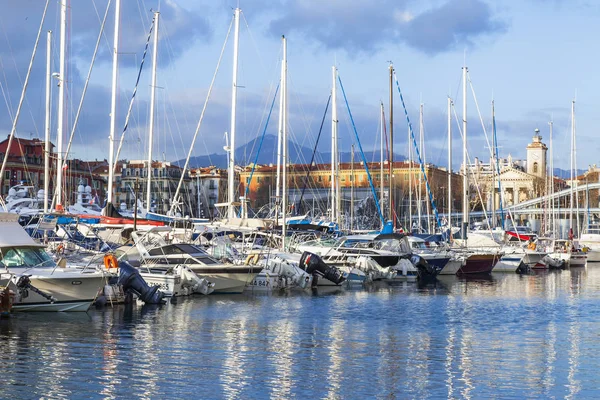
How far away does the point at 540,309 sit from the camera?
114ft

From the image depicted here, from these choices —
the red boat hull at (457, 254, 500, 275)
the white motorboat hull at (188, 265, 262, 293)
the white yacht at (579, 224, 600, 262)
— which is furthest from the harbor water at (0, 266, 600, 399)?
the white yacht at (579, 224, 600, 262)

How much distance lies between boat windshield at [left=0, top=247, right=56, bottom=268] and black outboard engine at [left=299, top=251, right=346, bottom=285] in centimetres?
1393

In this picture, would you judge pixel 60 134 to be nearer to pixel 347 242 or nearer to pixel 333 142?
pixel 347 242

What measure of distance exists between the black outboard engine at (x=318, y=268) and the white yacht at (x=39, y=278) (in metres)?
13.4

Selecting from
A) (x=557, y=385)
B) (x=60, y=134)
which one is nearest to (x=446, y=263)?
(x=60, y=134)

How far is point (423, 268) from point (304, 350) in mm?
27499

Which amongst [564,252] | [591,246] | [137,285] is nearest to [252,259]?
[137,285]

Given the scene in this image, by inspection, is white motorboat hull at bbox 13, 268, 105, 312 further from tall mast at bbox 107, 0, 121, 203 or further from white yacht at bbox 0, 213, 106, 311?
tall mast at bbox 107, 0, 121, 203

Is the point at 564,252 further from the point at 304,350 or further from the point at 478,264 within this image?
the point at 304,350

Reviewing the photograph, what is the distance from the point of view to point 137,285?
3167 centimetres

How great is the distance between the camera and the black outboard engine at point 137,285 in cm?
3131

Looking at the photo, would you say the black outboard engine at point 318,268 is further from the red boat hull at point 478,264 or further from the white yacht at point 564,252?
the white yacht at point 564,252

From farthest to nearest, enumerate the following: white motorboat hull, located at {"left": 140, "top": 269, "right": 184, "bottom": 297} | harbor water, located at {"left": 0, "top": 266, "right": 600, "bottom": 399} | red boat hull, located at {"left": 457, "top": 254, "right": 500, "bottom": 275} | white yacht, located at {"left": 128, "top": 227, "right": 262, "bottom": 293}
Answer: red boat hull, located at {"left": 457, "top": 254, "right": 500, "bottom": 275} < white yacht, located at {"left": 128, "top": 227, "right": 262, "bottom": 293} < white motorboat hull, located at {"left": 140, "top": 269, "right": 184, "bottom": 297} < harbor water, located at {"left": 0, "top": 266, "right": 600, "bottom": 399}

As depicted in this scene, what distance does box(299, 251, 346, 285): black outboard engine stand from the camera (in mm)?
41219
